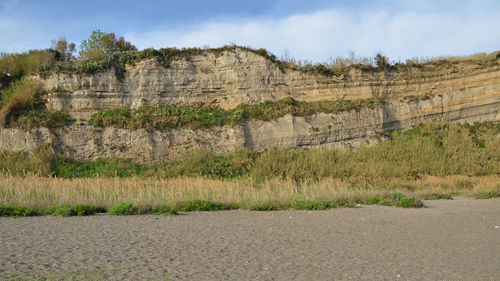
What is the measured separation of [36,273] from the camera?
470 cm

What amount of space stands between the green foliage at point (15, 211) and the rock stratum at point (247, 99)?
11.3 metres

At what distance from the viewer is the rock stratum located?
71.8ft

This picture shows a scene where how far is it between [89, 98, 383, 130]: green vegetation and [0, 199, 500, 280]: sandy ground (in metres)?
13.1

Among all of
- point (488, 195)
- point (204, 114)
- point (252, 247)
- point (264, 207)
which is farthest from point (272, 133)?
point (252, 247)

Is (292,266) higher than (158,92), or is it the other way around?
(158,92)

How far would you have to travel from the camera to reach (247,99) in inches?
1022

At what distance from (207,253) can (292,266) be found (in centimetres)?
147

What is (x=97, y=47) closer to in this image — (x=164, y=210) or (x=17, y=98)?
(x=17, y=98)

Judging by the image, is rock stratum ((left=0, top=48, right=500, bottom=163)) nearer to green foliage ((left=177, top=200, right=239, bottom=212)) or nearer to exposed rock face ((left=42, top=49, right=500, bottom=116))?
exposed rock face ((left=42, top=49, right=500, bottom=116))

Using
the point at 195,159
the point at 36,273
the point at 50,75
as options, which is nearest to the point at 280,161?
the point at 195,159

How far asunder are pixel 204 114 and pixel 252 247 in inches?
715

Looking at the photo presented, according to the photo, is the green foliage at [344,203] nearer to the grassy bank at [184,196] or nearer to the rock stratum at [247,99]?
the grassy bank at [184,196]

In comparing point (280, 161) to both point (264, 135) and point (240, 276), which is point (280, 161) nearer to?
point (264, 135)

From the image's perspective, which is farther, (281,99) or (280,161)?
(281,99)
